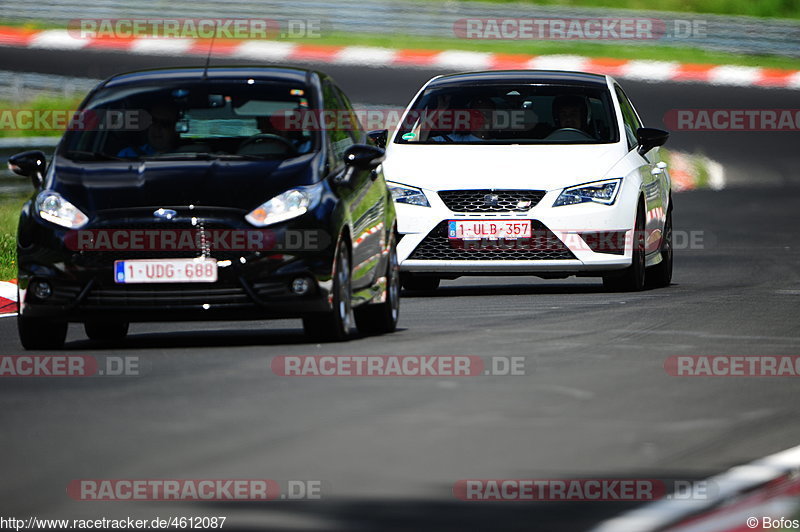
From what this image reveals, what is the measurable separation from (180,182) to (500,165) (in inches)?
169

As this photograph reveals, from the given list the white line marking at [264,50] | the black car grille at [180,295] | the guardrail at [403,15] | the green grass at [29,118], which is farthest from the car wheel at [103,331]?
the guardrail at [403,15]

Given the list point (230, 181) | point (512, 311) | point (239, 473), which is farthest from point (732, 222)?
point (239, 473)

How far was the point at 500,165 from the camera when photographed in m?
14.8

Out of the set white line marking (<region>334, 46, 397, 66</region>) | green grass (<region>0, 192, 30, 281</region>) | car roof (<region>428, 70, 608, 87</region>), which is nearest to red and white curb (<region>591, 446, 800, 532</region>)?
car roof (<region>428, 70, 608, 87</region>)

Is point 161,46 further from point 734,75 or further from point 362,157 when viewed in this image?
point 362,157

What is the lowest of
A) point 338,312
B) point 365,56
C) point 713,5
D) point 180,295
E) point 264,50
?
point 713,5

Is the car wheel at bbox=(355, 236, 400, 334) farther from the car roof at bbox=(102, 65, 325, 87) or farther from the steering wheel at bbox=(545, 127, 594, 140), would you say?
the steering wheel at bbox=(545, 127, 594, 140)

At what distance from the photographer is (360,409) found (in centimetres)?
841

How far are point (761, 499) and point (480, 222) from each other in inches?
341

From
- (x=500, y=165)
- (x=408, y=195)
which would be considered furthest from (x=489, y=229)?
(x=408, y=195)

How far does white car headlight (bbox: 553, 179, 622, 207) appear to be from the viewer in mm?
14672

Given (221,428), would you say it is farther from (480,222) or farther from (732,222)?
(732,222)

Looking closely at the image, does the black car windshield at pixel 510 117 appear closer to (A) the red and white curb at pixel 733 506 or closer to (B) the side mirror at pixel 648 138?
(B) the side mirror at pixel 648 138

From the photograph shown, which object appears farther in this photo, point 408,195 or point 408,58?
point 408,58
